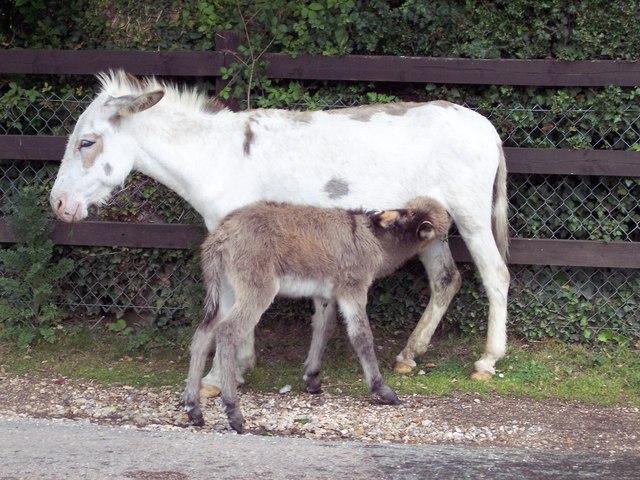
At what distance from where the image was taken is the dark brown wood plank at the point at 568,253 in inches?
277

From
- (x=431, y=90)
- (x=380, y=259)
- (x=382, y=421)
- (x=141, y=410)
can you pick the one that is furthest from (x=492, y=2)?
(x=141, y=410)

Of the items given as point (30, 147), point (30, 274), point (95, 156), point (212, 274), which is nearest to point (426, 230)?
point (212, 274)

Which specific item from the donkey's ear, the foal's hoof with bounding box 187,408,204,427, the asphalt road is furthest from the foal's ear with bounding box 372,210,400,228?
the foal's hoof with bounding box 187,408,204,427

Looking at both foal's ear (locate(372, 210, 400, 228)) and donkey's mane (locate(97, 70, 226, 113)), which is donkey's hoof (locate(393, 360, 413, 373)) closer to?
foal's ear (locate(372, 210, 400, 228))

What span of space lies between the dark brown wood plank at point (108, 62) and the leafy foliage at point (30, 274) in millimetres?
1023

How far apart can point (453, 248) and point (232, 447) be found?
112 inches

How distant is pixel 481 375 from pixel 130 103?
3077 millimetres

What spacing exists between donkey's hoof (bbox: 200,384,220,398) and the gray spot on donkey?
0.59 m

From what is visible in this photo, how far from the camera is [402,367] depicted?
6.86 metres

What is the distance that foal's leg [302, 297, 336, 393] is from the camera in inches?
250

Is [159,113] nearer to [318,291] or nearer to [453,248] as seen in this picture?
[318,291]

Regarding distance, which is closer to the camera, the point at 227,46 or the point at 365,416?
the point at 365,416

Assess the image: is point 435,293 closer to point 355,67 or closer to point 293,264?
point 293,264

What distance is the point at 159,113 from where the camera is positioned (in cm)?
636
